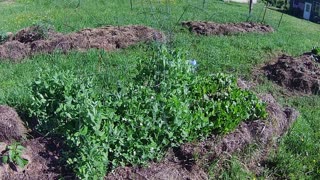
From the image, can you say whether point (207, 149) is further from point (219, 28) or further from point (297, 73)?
point (219, 28)

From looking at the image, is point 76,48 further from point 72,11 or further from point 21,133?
point 72,11

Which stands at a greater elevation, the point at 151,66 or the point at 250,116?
the point at 151,66

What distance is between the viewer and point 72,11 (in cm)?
1210

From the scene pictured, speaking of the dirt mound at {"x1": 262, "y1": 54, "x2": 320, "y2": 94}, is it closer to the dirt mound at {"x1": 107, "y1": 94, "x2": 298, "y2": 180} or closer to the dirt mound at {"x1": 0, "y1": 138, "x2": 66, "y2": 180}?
the dirt mound at {"x1": 107, "y1": 94, "x2": 298, "y2": 180}

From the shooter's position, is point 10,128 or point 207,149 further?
point 207,149

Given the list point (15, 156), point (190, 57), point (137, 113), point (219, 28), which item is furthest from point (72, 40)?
point (15, 156)

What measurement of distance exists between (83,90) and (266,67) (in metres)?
4.17

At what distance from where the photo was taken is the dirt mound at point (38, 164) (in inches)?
134

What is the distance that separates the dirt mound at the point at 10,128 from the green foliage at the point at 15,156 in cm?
39

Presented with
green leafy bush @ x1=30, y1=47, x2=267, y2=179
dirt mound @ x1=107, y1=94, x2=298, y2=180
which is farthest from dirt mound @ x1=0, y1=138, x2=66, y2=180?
dirt mound @ x1=107, y1=94, x2=298, y2=180

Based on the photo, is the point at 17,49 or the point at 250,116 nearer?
the point at 250,116

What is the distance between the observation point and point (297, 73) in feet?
21.7

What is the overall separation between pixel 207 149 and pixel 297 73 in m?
3.16

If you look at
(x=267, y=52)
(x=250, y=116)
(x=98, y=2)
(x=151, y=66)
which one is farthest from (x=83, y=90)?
(x=98, y=2)
